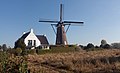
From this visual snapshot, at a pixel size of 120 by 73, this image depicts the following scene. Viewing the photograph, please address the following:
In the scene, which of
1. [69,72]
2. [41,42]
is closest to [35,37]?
[41,42]

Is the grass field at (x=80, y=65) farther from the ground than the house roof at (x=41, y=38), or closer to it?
closer to it

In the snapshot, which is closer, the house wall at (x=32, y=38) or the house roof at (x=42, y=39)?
the house wall at (x=32, y=38)

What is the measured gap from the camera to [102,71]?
13250 millimetres

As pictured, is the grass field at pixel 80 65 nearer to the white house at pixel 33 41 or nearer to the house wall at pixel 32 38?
the white house at pixel 33 41

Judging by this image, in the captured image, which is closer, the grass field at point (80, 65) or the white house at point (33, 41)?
the grass field at point (80, 65)

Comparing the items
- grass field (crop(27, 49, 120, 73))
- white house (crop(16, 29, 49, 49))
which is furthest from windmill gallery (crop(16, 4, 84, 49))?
grass field (crop(27, 49, 120, 73))

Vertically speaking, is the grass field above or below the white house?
below

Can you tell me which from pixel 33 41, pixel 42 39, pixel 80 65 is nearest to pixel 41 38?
pixel 42 39

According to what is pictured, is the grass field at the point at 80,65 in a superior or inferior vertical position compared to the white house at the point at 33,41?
inferior

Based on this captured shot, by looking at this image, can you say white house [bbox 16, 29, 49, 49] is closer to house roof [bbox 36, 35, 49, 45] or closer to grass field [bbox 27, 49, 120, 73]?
house roof [bbox 36, 35, 49, 45]

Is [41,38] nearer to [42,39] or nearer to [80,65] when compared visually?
[42,39]

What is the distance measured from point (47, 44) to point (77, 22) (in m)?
10.9

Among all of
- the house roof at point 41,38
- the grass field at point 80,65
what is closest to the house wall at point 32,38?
the house roof at point 41,38

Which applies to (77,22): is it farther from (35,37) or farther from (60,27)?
(35,37)
